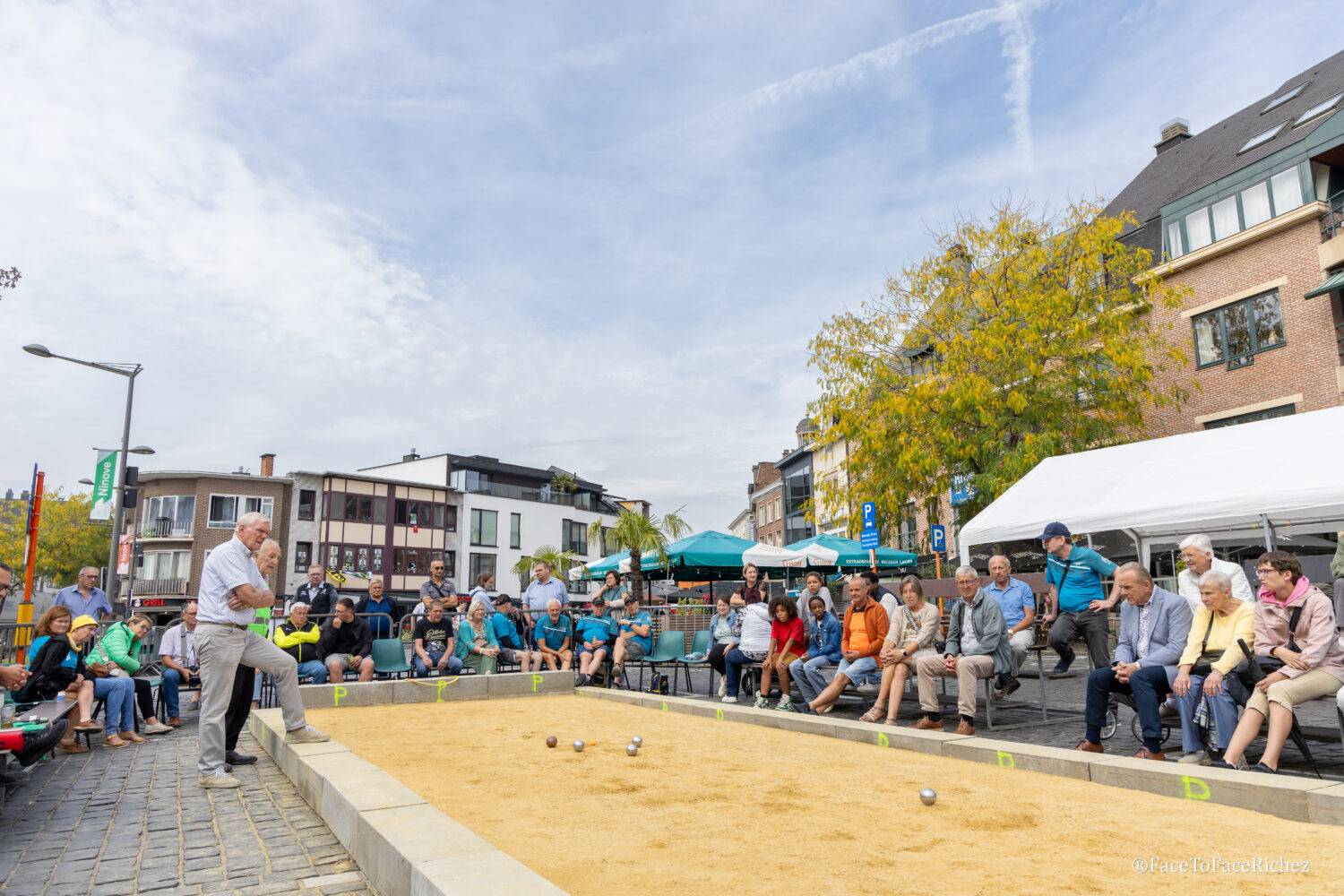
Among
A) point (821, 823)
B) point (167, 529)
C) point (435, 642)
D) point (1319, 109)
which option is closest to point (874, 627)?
point (821, 823)

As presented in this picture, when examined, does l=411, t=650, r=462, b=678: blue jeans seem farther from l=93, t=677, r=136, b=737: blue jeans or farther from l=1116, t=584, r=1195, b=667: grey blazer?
l=1116, t=584, r=1195, b=667: grey blazer

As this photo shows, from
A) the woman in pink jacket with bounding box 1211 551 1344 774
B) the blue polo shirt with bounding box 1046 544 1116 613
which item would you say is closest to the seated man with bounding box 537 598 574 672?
the blue polo shirt with bounding box 1046 544 1116 613

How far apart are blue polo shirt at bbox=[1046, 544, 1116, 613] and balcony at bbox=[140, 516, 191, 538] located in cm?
4523

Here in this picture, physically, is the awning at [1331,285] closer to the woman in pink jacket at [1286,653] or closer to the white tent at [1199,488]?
the white tent at [1199,488]

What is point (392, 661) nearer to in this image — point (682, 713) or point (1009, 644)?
point (682, 713)

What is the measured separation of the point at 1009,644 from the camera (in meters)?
8.34

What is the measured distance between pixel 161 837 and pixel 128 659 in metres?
5.34

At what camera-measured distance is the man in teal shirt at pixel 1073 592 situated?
29.0ft

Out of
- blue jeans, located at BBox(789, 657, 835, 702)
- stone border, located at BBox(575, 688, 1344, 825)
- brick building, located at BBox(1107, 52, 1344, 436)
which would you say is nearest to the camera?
stone border, located at BBox(575, 688, 1344, 825)

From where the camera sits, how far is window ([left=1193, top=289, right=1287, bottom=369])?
21.7m

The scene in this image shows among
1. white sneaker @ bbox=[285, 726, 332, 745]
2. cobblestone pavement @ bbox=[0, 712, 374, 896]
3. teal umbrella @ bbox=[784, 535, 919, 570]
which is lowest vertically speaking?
cobblestone pavement @ bbox=[0, 712, 374, 896]

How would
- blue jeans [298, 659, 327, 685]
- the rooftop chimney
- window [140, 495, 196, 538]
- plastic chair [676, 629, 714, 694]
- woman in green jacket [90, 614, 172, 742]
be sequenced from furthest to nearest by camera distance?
window [140, 495, 196, 538]
the rooftop chimney
plastic chair [676, 629, 714, 694]
blue jeans [298, 659, 327, 685]
woman in green jacket [90, 614, 172, 742]

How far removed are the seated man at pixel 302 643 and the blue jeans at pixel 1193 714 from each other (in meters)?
9.73
